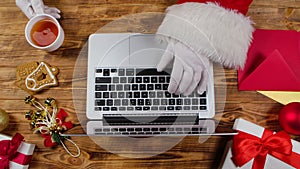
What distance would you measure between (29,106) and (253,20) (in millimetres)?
546

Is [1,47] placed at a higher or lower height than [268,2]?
lower

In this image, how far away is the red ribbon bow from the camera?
2.43 ft

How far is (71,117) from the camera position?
0.82 metres

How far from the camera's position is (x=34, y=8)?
2.71ft

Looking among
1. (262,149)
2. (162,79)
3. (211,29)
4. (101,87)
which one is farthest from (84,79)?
(262,149)

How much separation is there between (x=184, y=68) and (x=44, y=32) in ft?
1.05

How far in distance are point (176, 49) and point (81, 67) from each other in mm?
227

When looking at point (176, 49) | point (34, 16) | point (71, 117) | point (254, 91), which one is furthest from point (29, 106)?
point (254, 91)

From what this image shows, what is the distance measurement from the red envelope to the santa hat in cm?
6

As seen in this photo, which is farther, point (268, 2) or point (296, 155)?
point (268, 2)

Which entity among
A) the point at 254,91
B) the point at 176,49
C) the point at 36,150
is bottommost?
the point at 36,150

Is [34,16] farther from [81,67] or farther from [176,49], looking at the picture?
[176,49]

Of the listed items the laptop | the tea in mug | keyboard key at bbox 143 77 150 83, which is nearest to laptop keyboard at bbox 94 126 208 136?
the laptop

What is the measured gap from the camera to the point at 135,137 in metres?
0.79
